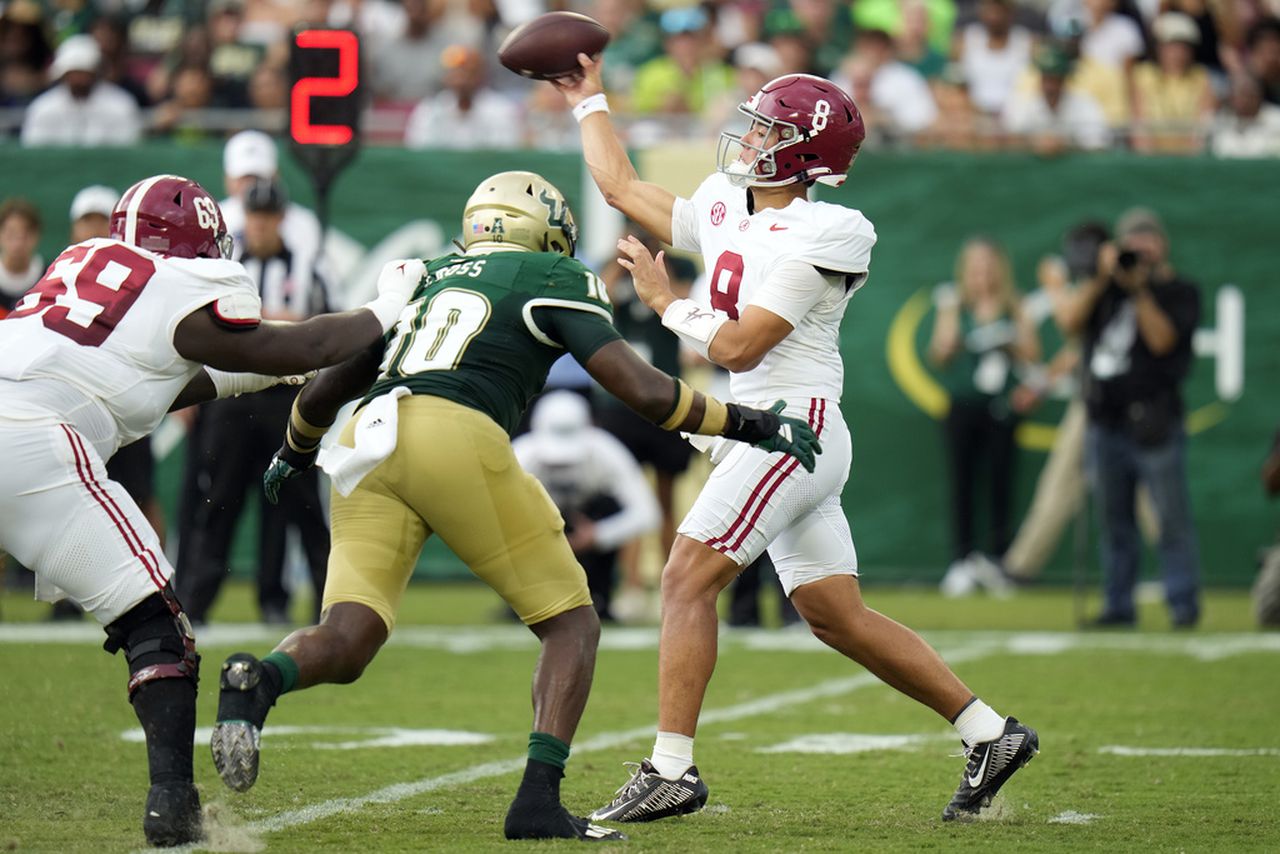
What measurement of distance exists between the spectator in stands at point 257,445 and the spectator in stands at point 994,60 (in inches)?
233

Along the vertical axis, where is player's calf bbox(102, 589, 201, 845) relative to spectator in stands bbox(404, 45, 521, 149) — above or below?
below

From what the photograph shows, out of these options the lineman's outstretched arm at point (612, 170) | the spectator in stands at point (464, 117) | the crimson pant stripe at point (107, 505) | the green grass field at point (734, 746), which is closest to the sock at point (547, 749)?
the green grass field at point (734, 746)

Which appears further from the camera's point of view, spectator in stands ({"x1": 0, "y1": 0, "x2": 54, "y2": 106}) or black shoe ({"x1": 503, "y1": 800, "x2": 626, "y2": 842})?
spectator in stands ({"x1": 0, "y1": 0, "x2": 54, "y2": 106})

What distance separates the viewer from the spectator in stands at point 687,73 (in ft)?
43.7

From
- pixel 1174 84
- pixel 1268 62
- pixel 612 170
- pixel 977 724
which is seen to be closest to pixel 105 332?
pixel 612 170

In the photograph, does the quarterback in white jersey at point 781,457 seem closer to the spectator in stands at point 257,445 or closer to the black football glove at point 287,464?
the black football glove at point 287,464

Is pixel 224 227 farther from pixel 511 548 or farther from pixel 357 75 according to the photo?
pixel 357 75

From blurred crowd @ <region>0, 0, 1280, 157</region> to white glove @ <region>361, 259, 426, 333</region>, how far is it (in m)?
7.36

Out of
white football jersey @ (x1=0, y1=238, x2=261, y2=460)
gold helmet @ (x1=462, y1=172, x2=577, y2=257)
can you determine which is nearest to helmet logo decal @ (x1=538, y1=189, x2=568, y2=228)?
gold helmet @ (x1=462, y1=172, x2=577, y2=257)

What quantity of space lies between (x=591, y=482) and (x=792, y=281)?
552 cm

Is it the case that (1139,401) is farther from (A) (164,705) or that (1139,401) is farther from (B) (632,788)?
(A) (164,705)

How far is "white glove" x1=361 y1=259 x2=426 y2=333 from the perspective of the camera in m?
5.00

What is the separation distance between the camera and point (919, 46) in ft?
46.2

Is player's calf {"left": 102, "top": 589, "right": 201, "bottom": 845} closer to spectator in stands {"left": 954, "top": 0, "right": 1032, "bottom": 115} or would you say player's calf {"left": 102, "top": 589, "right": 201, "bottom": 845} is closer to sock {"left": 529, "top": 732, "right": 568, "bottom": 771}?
sock {"left": 529, "top": 732, "right": 568, "bottom": 771}
